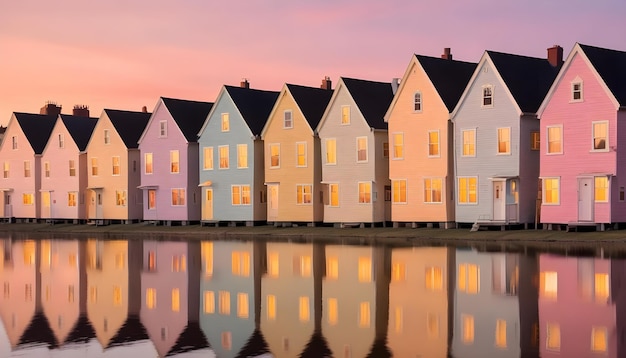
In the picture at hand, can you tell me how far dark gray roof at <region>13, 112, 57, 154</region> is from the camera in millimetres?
103562

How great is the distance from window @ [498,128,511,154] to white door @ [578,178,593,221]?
5719mm

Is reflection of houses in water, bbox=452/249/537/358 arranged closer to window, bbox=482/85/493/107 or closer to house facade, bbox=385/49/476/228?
window, bbox=482/85/493/107

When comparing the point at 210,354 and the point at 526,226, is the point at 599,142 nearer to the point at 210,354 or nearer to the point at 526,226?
the point at 526,226

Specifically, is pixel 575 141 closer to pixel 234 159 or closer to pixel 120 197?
pixel 234 159

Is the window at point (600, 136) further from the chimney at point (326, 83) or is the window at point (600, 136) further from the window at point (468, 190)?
the chimney at point (326, 83)

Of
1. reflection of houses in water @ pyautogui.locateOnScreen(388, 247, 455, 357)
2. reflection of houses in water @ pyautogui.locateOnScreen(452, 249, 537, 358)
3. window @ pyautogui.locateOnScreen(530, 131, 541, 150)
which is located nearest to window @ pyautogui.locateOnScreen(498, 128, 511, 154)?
window @ pyautogui.locateOnScreen(530, 131, 541, 150)

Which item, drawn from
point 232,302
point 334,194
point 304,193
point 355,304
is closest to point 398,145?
point 334,194

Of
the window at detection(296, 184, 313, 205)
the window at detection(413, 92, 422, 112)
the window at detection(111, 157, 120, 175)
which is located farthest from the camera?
the window at detection(111, 157, 120, 175)

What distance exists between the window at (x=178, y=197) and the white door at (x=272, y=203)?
985 centimetres

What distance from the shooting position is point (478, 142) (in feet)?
215

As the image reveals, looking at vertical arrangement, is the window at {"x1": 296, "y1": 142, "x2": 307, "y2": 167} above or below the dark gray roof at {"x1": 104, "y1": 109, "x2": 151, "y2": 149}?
below

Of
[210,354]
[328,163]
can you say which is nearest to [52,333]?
[210,354]

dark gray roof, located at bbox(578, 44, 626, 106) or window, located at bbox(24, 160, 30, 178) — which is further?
window, located at bbox(24, 160, 30, 178)

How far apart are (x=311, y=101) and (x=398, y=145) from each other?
444 inches
